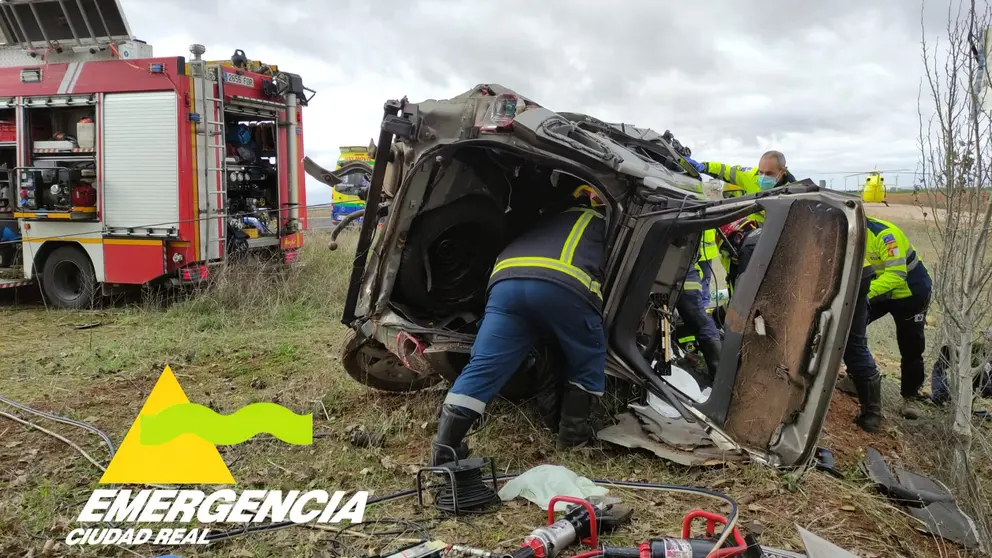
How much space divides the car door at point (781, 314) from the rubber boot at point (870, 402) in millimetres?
1464

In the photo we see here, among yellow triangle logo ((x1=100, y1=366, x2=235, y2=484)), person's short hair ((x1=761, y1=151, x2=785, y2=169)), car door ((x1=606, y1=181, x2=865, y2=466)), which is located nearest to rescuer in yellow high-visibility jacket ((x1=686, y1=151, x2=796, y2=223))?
person's short hair ((x1=761, y1=151, x2=785, y2=169))

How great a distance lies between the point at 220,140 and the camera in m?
7.09

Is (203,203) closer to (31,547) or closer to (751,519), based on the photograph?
(31,547)

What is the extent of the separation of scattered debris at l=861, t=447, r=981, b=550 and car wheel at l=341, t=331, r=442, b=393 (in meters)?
2.30

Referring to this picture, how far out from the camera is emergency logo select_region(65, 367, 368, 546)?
2727 millimetres

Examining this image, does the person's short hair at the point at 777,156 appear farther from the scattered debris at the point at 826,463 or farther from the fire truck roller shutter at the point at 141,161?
the fire truck roller shutter at the point at 141,161

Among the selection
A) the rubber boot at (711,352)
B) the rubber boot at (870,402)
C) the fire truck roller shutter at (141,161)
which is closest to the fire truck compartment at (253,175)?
the fire truck roller shutter at (141,161)

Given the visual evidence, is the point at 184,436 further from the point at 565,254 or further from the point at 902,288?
the point at 902,288

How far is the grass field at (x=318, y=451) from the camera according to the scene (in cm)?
262

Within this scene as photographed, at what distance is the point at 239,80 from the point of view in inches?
289

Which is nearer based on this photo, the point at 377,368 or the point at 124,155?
the point at 377,368

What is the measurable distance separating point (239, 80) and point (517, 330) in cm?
552

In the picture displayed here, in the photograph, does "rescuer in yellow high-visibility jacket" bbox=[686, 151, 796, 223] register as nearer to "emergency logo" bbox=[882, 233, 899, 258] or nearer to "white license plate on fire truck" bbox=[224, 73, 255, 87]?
"emergency logo" bbox=[882, 233, 899, 258]

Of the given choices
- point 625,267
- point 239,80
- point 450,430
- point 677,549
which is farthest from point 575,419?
point 239,80
